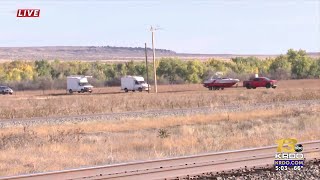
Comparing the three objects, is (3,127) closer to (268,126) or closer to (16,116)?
(16,116)

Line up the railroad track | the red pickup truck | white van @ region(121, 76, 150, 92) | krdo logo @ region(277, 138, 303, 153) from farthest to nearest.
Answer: white van @ region(121, 76, 150, 92) < the red pickup truck < krdo logo @ region(277, 138, 303, 153) < the railroad track

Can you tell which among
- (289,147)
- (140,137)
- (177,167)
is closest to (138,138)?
(140,137)

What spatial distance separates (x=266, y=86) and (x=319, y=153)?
55.7 m

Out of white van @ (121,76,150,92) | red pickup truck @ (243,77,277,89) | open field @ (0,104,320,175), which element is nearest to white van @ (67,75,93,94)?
white van @ (121,76,150,92)

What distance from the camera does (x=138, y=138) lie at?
877 inches

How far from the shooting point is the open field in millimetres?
16812

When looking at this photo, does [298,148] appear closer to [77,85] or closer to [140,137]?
[140,137]

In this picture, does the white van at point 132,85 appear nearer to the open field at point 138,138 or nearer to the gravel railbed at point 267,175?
the open field at point 138,138

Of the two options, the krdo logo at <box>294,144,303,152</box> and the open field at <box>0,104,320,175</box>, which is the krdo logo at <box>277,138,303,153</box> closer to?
the krdo logo at <box>294,144,303,152</box>

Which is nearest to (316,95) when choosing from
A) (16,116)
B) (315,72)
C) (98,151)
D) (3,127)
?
(16,116)

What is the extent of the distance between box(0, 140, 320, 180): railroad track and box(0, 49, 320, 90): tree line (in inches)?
3314

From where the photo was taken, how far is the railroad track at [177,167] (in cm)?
1280

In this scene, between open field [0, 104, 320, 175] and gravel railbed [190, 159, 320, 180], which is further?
open field [0, 104, 320, 175]

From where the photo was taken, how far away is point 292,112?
3331 cm
